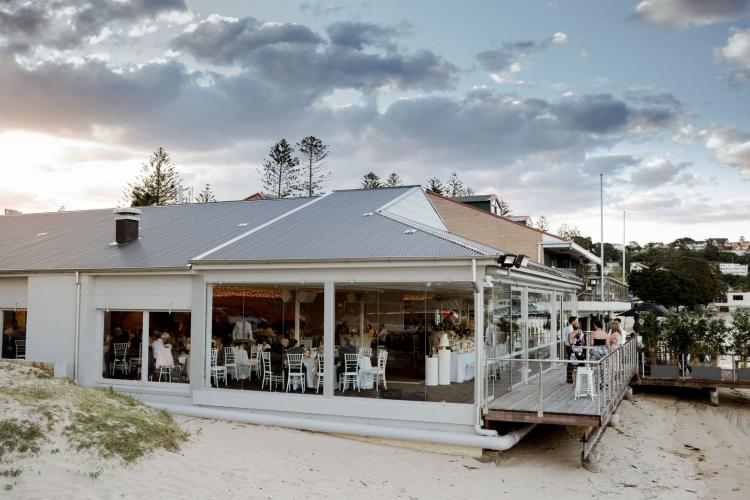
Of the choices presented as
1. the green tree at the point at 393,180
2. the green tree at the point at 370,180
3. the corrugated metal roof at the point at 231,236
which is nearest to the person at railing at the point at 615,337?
the corrugated metal roof at the point at 231,236

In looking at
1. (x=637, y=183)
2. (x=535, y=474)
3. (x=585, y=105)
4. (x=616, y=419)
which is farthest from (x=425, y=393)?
(x=637, y=183)

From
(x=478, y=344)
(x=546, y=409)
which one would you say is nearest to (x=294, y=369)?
(x=478, y=344)

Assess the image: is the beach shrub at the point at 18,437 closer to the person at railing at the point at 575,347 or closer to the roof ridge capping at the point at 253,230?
the roof ridge capping at the point at 253,230

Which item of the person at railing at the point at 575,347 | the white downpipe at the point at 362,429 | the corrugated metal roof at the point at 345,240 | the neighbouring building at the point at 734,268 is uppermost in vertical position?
the neighbouring building at the point at 734,268

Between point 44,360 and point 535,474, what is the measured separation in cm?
1362

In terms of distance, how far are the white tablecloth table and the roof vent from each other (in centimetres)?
1147

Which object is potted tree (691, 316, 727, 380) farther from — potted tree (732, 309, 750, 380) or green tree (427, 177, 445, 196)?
green tree (427, 177, 445, 196)

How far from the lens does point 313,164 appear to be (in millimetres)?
59250

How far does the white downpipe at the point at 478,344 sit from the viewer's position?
518 inches

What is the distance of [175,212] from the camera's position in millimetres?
23328

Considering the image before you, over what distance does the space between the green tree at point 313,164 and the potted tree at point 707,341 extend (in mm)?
40553

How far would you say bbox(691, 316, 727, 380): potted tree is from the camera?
2255 centimetres

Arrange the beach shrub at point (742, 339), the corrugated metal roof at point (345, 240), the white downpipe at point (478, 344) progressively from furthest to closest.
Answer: the beach shrub at point (742, 339) < the corrugated metal roof at point (345, 240) < the white downpipe at point (478, 344)

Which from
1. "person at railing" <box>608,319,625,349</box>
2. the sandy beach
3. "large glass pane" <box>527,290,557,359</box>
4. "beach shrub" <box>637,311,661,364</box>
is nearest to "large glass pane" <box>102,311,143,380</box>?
the sandy beach
